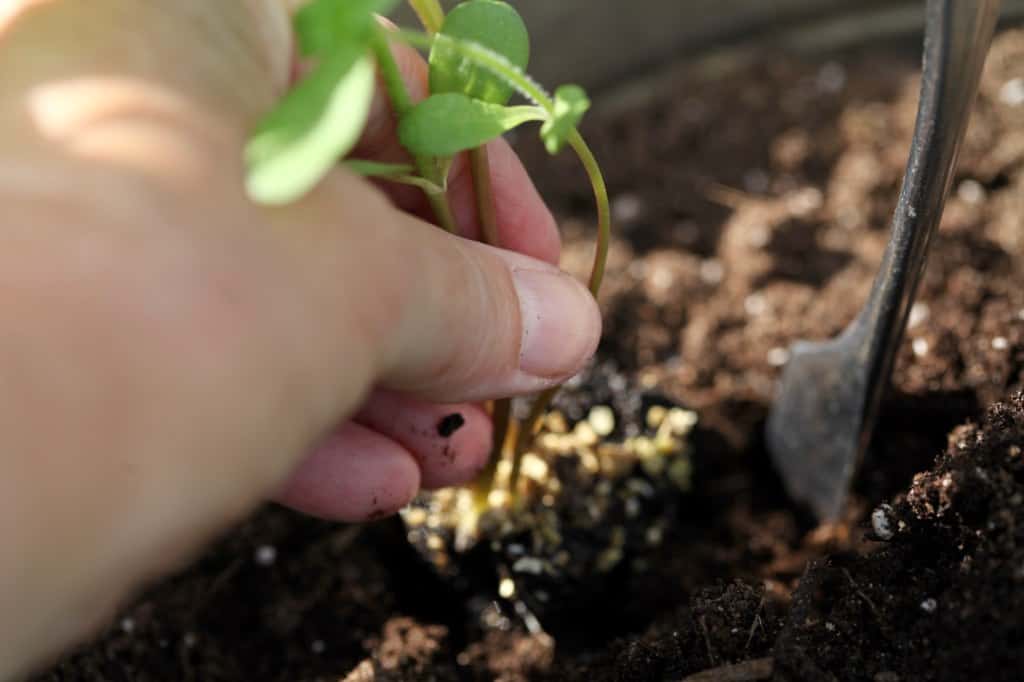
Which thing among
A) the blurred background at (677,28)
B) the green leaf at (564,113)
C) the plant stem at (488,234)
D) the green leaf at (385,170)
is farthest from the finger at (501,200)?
the blurred background at (677,28)

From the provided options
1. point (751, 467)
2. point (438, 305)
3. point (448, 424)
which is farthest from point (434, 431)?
point (751, 467)

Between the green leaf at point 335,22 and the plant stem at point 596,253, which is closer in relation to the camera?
the green leaf at point 335,22

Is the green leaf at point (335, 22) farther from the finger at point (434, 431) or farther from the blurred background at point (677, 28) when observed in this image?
the blurred background at point (677, 28)

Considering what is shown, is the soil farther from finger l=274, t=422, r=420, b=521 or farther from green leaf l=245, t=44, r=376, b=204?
green leaf l=245, t=44, r=376, b=204

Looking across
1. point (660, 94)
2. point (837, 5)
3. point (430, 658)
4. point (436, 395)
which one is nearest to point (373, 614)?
point (430, 658)

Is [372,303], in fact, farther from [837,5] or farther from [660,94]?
[837,5]

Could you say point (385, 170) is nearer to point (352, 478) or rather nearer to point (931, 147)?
point (352, 478)
